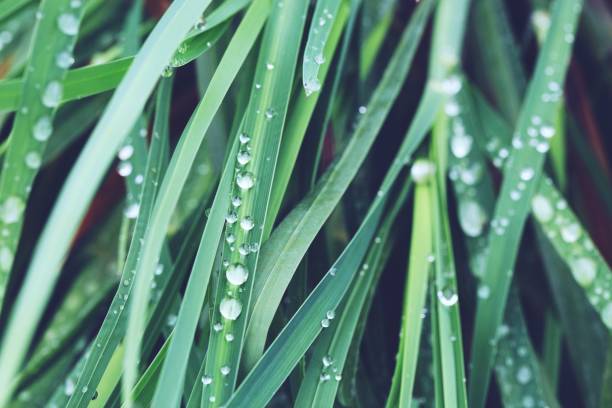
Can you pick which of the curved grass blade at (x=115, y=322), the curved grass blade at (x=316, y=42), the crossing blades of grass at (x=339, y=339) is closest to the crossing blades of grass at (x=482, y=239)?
the crossing blades of grass at (x=339, y=339)

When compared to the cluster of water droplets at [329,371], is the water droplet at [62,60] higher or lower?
higher

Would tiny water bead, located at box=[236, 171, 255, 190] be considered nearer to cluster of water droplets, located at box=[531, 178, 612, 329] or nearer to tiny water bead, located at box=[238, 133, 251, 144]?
tiny water bead, located at box=[238, 133, 251, 144]

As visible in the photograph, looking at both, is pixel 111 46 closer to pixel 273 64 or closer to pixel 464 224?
pixel 273 64

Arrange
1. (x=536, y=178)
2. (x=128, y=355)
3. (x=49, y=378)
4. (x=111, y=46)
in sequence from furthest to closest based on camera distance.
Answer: (x=111, y=46), (x=49, y=378), (x=536, y=178), (x=128, y=355)

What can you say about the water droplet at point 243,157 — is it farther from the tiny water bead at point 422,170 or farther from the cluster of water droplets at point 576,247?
the cluster of water droplets at point 576,247

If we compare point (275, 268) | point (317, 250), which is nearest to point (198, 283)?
point (275, 268)

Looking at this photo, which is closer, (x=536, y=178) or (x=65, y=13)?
(x=65, y=13)

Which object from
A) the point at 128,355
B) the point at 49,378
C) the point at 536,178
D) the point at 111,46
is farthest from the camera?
the point at 111,46
